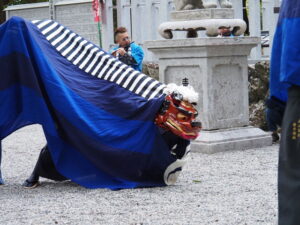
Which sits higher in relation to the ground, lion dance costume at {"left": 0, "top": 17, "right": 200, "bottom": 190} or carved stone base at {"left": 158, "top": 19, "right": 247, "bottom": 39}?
carved stone base at {"left": 158, "top": 19, "right": 247, "bottom": 39}

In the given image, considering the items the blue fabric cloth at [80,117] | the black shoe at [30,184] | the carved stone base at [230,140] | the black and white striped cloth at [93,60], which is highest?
the black and white striped cloth at [93,60]

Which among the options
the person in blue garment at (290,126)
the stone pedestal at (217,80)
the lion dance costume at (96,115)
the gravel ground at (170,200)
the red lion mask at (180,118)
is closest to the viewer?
the person in blue garment at (290,126)

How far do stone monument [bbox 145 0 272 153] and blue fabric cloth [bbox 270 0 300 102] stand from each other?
5611mm

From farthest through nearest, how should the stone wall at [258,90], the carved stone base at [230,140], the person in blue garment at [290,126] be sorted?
the stone wall at [258,90] < the carved stone base at [230,140] < the person in blue garment at [290,126]

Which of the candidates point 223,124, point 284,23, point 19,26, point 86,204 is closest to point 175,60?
point 223,124

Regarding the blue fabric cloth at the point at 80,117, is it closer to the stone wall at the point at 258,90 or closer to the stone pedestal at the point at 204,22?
the stone pedestal at the point at 204,22

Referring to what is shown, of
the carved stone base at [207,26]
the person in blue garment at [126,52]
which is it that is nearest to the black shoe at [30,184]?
the person in blue garment at [126,52]

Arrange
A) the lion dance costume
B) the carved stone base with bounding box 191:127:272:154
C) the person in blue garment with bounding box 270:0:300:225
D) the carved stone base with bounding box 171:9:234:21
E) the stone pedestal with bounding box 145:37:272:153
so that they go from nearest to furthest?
1. the person in blue garment with bounding box 270:0:300:225
2. the lion dance costume
3. the carved stone base with bounding box 191:127:272:154
4. the stone pedestal with bounding box 145:37:272:153
5. the carved stone base with bounding box 171:9:234:21

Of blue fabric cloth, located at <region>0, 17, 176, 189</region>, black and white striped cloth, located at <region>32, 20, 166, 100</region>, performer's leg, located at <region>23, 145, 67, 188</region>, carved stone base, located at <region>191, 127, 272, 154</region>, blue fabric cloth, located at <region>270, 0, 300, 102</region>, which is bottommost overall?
carved stone base, located at <region>191, 127, 272, 154</region>

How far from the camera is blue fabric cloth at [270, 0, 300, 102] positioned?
141 inches

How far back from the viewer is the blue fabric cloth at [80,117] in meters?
7.09

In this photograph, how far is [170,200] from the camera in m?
6.54

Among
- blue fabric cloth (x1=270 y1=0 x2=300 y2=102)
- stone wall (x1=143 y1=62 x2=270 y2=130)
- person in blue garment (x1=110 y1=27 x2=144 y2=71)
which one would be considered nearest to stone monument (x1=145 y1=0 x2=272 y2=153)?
person in blue garment (x1=110 y1=27 x2=144 y2=71)

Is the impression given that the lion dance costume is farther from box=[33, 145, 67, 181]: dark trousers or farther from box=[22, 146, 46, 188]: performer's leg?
box=[22, 146, 46, 188]: performer's leg
